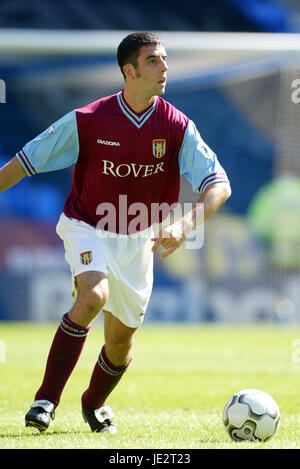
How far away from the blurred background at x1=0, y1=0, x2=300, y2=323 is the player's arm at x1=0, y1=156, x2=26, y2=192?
6.48 metres

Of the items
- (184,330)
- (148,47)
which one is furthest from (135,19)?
(148,47)

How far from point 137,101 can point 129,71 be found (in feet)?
0.60

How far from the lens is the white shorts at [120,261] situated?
4371 mm

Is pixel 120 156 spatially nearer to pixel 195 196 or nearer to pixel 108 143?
pixel 108 143

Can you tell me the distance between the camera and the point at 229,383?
23.2 feet

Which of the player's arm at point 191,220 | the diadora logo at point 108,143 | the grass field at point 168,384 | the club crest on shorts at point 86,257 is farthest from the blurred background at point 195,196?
the club crest on shorts at point 86,257

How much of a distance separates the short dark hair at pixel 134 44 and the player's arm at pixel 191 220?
0.91 meters

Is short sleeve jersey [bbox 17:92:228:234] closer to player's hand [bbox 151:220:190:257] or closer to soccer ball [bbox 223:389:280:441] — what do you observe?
player's hand [bbox 151:220:190:257]

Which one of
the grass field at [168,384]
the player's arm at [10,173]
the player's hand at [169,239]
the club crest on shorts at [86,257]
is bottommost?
the grass field at [168,384]

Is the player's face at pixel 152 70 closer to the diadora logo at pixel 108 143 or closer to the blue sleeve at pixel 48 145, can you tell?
the diadora logo at pixel 108 143

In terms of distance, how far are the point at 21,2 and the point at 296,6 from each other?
6.11m
